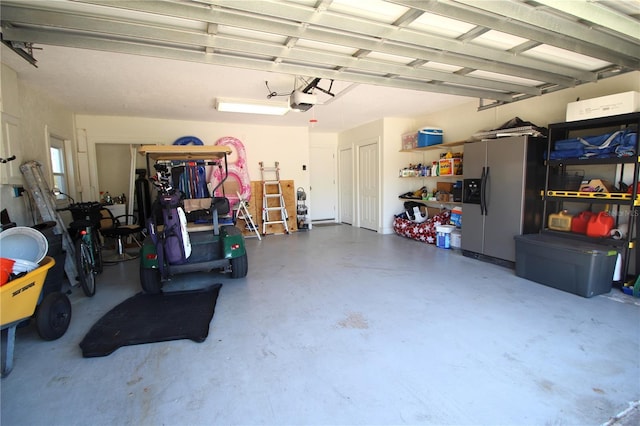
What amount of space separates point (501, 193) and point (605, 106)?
4.77ft

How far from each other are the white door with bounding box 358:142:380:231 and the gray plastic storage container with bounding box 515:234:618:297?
11.4ft

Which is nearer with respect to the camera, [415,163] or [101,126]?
[101,126]

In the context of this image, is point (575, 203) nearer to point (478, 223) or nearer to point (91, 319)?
point (478, 223)

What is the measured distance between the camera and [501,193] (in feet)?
14.4

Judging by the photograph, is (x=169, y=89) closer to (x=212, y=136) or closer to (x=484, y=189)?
(x=212, y=136)

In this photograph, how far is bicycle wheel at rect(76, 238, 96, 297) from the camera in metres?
3.26

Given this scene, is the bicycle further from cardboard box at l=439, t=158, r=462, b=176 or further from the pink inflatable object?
cardboard box at l=439, t=158, r=462, b=176

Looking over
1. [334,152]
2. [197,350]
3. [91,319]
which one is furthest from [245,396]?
[334,152]

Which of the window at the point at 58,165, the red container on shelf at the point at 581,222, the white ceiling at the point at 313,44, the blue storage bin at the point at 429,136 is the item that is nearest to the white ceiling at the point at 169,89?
the white ceiling at the point at 313,44

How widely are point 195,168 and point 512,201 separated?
14.7 feet

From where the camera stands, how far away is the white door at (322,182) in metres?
8.56

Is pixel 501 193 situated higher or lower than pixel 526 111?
lower

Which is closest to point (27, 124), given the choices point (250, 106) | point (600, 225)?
point (250, 106)

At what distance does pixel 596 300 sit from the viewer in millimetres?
3182
